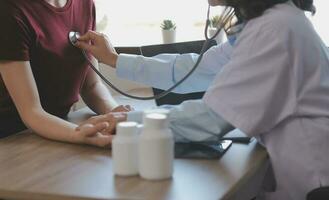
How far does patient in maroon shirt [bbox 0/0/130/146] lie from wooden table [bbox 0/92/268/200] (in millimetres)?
78

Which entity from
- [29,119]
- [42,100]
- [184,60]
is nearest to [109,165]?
[29,119]

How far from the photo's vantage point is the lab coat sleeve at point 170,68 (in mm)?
1618

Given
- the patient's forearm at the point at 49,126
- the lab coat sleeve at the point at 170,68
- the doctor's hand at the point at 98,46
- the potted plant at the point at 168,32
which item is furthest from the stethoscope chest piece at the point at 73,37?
the potted plant at the point at 168,32

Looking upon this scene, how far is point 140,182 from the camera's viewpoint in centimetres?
102

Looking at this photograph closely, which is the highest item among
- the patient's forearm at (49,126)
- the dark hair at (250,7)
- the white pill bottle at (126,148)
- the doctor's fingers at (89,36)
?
the dark hair at (250,7)

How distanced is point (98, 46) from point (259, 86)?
62 cm

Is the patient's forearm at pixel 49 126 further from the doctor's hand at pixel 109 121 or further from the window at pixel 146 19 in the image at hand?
the window at pixel 146 19

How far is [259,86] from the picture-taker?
1164 millimetres

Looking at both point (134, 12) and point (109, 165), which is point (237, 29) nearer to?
point (109, 165)

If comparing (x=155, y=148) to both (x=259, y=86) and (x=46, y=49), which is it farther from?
(x=46, y=49)

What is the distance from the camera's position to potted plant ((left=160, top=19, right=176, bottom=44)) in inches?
94.5

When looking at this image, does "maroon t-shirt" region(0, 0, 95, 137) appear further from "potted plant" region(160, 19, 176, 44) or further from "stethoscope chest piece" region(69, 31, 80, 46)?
"potted plant" region(160, 19, 176, 44)

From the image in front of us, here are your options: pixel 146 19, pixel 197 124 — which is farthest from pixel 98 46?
pixel 146 19

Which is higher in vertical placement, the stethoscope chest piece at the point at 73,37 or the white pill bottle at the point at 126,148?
the stethoscope chest piece at the point at 73,37
